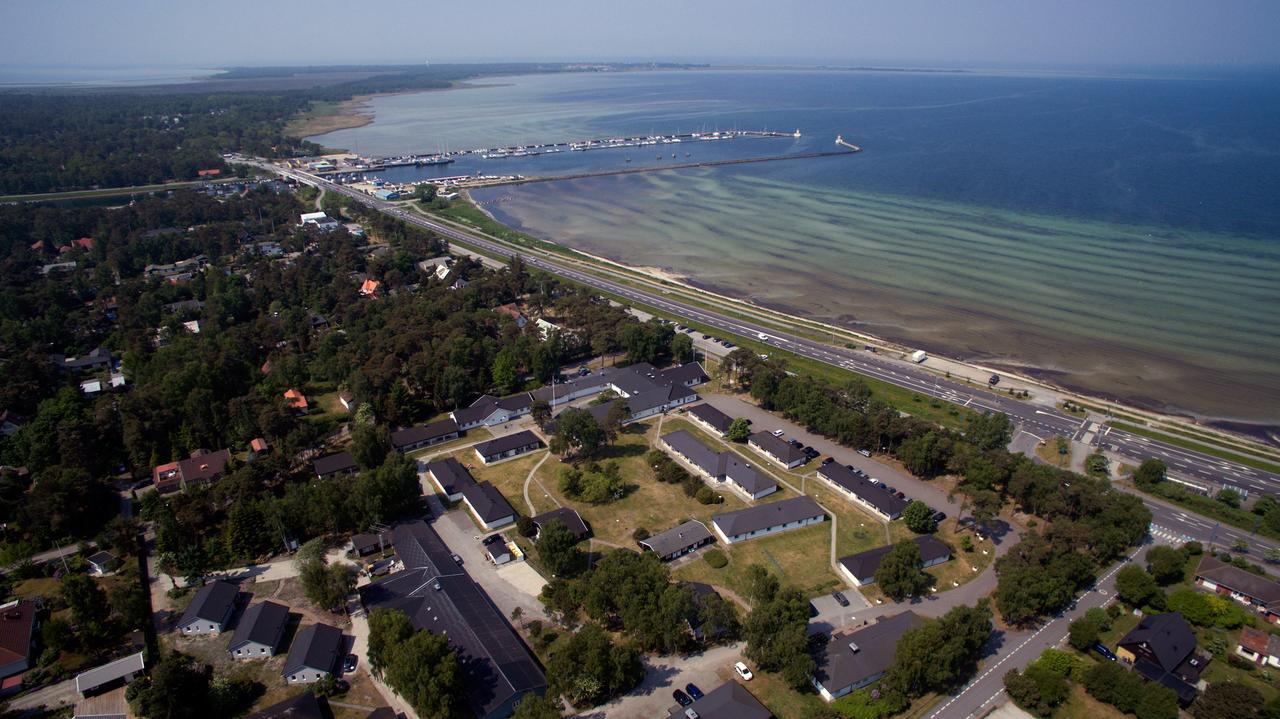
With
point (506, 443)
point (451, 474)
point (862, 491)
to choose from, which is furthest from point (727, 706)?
point (506, 443)

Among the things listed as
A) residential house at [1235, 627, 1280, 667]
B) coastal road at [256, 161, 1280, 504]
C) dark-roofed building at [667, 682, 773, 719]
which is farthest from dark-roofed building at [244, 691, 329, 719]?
coastal road at [256, 161, 1280, 504]

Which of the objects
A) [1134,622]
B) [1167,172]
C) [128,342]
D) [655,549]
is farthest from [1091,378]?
[1167,172]

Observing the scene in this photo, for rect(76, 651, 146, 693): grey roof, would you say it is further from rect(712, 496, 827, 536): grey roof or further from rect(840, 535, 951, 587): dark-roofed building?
rect(840, 535, 951, 587): dark-roofed building

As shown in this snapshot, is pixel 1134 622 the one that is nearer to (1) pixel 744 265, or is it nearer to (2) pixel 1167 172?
(1) pixel 744 265

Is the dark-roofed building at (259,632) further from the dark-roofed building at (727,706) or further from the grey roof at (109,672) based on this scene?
the dark-roofed building at (727,706)

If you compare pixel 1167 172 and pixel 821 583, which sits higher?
pixel 1167 172

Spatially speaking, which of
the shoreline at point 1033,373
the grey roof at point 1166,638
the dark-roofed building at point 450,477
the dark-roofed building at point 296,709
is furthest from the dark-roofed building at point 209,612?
the shoreline at point 1033,373
